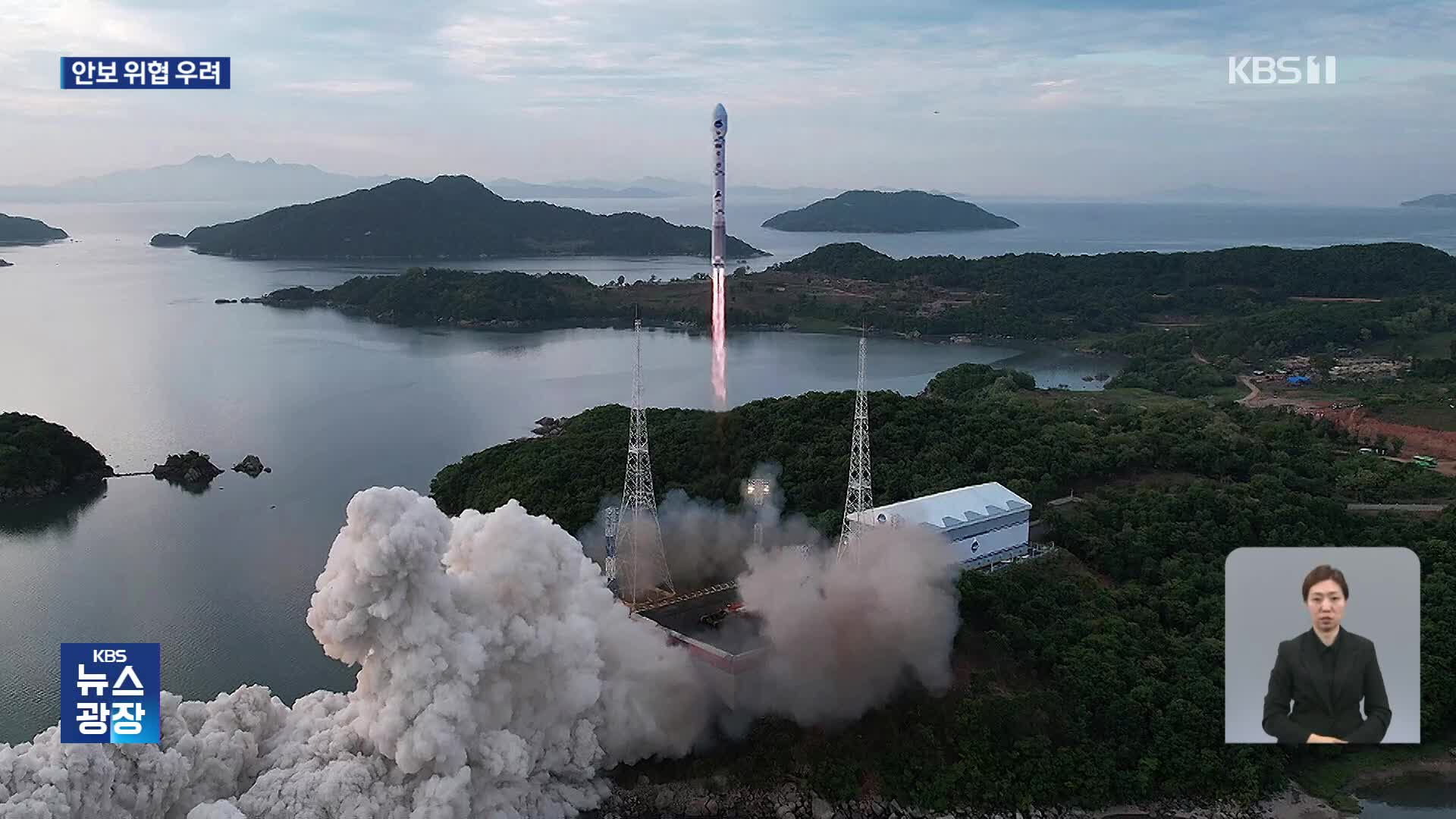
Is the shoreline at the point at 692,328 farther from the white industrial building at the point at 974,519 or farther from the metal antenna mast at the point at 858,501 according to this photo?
the metal antenna mast at the point at 858,501

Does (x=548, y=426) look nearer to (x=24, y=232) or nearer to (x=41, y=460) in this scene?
(x=41, y=460)

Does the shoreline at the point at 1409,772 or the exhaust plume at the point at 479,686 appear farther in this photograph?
the shoreline at the point at 1409,772

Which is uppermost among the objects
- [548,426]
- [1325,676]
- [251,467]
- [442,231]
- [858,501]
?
[442,231]

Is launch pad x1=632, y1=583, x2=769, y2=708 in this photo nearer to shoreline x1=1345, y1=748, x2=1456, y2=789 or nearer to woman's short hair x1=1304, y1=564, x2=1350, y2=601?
shoreline x1=1345, y1=748, x2=1456, y2=789

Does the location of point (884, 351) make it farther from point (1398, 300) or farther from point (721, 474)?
point (721, 474)

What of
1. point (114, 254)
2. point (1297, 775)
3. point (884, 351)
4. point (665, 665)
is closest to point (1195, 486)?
point (1297, 775)

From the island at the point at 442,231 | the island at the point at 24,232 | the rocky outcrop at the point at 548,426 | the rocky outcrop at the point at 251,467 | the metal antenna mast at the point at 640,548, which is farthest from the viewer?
the island at the point at 24,232

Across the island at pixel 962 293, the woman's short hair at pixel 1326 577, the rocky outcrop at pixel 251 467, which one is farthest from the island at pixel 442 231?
the woman's short hair at pixel 1326 577

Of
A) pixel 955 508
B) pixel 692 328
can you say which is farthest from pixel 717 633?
pixel 692 328
